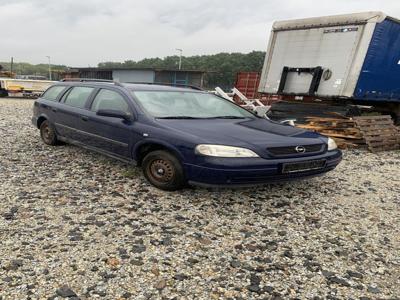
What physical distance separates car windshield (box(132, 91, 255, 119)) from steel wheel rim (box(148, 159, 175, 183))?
25.7 inches

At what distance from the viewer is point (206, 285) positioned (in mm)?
2512

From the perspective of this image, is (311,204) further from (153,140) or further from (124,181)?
(124,181)

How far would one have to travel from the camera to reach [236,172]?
3686 mm

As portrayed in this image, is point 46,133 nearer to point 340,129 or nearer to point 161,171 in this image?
point 161,171

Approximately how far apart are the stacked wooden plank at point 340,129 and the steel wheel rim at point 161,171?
535 cm

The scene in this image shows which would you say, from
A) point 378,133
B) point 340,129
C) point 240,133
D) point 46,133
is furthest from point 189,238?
point 378,133

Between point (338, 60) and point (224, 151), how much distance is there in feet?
21.3

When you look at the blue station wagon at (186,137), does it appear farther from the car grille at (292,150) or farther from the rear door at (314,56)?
the rear door at (314,56)

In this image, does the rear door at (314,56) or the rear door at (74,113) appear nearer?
the rear door at (74,113)

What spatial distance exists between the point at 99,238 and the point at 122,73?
130 ft

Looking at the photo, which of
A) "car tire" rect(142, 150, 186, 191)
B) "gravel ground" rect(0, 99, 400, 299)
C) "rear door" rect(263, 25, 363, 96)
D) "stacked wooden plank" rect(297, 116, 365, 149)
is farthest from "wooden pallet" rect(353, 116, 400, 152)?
"car tire" rect(142, 150, 186, 191)

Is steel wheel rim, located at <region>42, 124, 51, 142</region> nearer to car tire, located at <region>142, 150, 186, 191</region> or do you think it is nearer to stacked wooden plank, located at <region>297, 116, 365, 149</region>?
car tire, located at <region>142, 150, 186, 191</region>

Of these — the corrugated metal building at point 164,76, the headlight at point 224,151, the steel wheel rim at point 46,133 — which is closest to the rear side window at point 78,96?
the steel wheel rim at point 46,133

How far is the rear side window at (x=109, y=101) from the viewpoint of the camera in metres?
4.80
